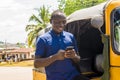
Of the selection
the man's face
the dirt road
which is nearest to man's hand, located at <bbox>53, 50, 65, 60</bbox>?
the man's face

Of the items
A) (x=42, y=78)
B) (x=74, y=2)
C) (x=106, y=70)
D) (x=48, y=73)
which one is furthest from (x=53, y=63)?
(x=74, y=2)

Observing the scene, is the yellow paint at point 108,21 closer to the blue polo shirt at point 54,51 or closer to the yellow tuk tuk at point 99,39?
the yellow tuk tuk at point 99,39

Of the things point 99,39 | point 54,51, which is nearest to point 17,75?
point 99,39

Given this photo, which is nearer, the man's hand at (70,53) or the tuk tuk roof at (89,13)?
the man's hand at (70,53)

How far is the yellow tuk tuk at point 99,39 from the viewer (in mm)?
5062

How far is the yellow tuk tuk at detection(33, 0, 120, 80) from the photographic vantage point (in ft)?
16.6

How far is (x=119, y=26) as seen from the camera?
514 centimetres

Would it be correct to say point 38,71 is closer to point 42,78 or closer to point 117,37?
point 42,78

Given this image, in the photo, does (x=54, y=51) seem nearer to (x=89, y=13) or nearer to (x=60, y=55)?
(x=60, y=55)

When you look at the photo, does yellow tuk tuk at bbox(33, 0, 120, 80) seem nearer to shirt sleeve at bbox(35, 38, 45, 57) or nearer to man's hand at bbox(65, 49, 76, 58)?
man's hand at bbox(65, 49, 76, 58)

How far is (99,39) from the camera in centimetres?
615

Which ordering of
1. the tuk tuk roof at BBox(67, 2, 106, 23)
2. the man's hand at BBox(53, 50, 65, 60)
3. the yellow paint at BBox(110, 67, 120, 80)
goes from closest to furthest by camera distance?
the man's hand at BBox(53, 50, 65, 60) < the yellow paint at BBox(110, 67, 120, 80) < the tuk tuk roof at BBox(67, 2, 106, 23)

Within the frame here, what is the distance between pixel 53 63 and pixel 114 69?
29.1 inches

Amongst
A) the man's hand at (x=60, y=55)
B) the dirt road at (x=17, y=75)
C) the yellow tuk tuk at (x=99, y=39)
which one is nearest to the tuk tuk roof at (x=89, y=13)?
the yellow tuk tuk at (x=99, y=39)
